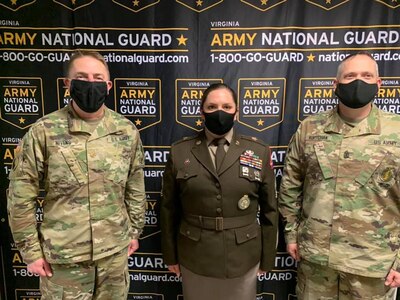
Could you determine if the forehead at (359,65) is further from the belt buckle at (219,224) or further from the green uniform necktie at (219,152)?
the belt buckle at (219,224)

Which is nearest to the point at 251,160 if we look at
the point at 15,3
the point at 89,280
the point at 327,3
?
the point at 89,280

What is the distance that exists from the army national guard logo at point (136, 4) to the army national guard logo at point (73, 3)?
0.59 feet

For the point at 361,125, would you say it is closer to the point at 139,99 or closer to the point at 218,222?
the point at 218,222

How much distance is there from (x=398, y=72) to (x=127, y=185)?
180cm

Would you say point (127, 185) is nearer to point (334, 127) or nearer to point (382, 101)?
point (334, 127)

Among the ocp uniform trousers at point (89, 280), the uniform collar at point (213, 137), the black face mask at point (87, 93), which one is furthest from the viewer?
the uniform collar at point (213, 137)

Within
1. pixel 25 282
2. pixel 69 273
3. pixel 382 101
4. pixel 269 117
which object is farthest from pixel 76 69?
pixel 382 101

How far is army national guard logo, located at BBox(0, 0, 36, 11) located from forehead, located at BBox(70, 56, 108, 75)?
0.88 m

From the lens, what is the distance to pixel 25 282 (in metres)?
2.54

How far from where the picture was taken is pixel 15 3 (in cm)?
224

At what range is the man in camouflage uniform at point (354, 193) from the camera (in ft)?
5.73

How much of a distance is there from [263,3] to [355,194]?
126 cm

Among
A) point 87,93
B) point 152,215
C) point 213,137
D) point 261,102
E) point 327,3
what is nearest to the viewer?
point 87,93

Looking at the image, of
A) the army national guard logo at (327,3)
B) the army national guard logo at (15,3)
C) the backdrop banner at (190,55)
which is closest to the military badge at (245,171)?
the backdrop banner at (190,55)
